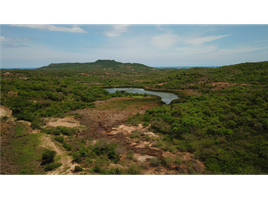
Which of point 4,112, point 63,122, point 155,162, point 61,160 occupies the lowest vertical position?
point 61,160

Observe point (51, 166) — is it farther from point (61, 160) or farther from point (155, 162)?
point (155, 162)

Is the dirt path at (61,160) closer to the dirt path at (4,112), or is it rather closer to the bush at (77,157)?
the bush at (77,157)

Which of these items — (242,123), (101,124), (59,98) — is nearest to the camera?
(242,123)

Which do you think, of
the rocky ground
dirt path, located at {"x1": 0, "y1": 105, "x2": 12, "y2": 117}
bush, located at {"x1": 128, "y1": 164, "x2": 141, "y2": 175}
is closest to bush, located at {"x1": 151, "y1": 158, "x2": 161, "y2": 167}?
the rocky ground

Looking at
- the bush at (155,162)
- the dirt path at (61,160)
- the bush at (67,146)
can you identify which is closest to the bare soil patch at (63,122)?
the dirt path at (61,160)

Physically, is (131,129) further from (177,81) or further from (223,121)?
(177,81)

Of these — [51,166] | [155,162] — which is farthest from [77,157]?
[155,162]

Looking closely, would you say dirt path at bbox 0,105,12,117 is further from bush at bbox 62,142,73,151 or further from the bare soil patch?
bush at bbox 62,142,73,151
